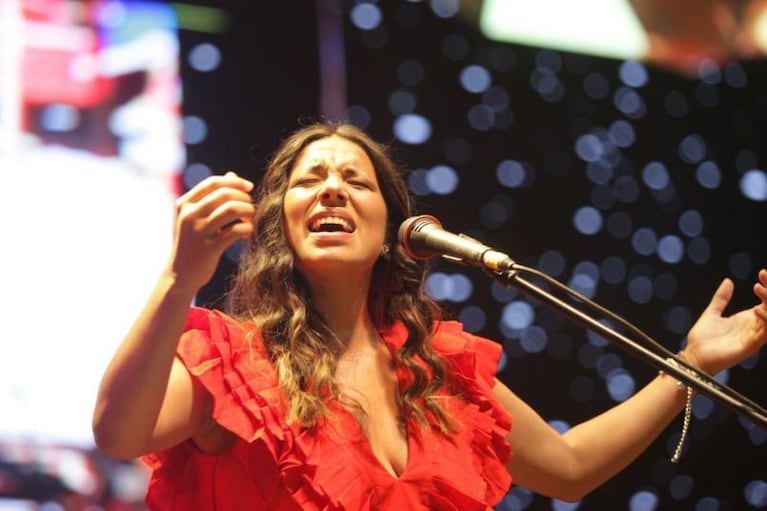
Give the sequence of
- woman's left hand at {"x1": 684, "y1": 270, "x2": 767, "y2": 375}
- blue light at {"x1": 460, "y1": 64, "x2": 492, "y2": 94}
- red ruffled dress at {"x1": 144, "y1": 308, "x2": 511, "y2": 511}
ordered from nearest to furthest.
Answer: red ruffled dress at {"x1": 144, "y1": 308, "x2": 511, "y2": 511} → woman's left hand at {"x1": 684, "y1": 270, "x2": 767, "y2": 375} → blue light at {"x1": 460, "y1": 64, "x2": 492, "y2": 94}

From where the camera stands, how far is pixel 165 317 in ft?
4.70

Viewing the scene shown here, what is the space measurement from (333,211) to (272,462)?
0.47m

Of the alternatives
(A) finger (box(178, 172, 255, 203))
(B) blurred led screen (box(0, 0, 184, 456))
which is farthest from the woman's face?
(B) blurred led screen (box(0, 0, 184, 456))

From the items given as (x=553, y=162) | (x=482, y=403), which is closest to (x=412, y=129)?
(x=553, y=162)

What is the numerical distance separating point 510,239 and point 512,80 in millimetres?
527

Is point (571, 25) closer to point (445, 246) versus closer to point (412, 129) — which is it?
point (412, 129)

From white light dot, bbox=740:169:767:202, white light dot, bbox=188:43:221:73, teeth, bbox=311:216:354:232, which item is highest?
white light dot, bbox=188:43:221:73

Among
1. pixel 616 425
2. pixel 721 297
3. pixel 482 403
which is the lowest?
pixel 616 425

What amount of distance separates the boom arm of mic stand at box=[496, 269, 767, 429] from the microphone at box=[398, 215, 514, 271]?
1.0 inches

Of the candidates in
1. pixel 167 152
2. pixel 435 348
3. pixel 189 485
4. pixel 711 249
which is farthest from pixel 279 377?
pixel 711 249

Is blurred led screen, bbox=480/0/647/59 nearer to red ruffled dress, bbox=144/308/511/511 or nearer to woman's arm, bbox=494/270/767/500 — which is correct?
woman's arm, bbox=494/270/767/500

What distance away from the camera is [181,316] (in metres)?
1.44

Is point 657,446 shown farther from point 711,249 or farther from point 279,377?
point 279,377

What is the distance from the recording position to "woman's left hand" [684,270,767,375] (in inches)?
81.4
